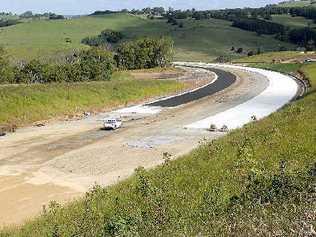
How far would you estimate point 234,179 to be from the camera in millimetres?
24438

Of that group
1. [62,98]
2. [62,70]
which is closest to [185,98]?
[62,98]

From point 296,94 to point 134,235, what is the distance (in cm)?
9319

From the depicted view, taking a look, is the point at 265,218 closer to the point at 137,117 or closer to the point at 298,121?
the point at 298,121

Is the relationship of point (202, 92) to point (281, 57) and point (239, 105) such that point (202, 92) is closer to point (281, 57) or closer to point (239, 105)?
A: point (239, 105)

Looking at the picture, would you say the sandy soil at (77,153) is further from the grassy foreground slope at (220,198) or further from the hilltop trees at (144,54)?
the hilltop trees at (144,54)

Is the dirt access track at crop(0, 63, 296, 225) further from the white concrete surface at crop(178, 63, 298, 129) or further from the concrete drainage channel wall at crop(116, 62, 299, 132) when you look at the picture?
the white concrete surface at crop(178, 63, 298, 129)

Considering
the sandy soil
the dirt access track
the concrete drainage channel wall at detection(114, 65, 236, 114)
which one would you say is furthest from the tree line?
the sandy soil

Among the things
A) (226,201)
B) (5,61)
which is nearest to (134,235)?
(226,201)

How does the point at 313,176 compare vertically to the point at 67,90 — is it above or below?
above

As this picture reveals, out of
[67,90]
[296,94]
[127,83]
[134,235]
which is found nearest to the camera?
[134,235]

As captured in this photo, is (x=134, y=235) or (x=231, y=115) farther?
(x=231, y=115)

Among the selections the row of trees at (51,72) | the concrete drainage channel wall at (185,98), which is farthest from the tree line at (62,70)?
the concrete drainage channel wall at (185,98)

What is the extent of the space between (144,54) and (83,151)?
368ft

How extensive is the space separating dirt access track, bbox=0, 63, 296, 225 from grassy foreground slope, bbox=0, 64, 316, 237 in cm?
1249
